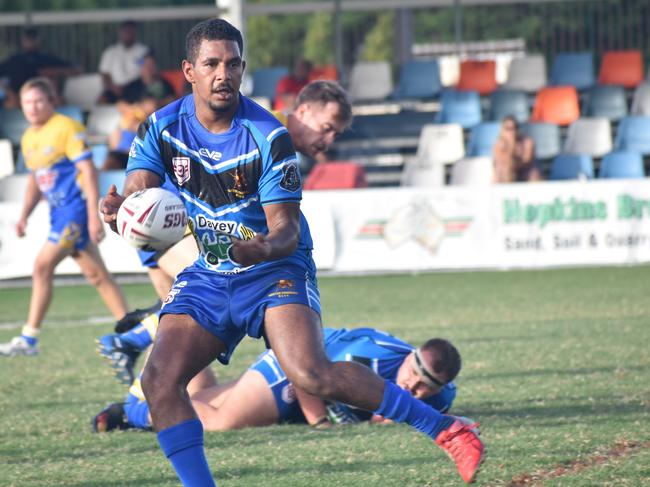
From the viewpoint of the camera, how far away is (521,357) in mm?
8648

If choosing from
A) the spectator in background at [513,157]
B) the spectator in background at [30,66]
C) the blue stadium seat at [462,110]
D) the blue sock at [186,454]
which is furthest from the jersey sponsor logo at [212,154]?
the blue stadium seat at [462,110]

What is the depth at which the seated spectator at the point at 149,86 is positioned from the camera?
17.2 metres

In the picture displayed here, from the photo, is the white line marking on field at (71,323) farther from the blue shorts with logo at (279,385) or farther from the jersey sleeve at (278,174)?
the jersey sleeve at (278,174)

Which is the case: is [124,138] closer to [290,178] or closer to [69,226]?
[69,226]

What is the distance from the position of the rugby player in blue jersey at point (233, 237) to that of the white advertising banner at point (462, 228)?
989 centimetres

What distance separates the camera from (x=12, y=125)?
19422 mm

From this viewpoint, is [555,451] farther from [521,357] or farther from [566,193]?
[566,193]

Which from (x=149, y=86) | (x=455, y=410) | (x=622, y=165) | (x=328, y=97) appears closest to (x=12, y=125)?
(x=149, y=86)

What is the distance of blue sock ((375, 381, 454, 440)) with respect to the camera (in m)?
4.65

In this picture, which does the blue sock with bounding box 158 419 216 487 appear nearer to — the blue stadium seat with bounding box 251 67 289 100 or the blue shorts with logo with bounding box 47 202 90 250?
the blue shorts with logo with bounding box 47 202 90 250

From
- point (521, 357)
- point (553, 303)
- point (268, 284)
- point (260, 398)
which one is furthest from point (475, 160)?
point (268, 284)

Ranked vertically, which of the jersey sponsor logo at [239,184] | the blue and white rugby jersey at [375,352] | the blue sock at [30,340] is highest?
the jersey sponsor logo at [239,184]

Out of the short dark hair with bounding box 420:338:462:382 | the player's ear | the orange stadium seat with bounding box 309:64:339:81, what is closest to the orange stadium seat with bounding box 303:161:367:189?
the orange stadium seat with bounding box 309:64:339:81

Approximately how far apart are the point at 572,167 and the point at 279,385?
1201 centimetres
